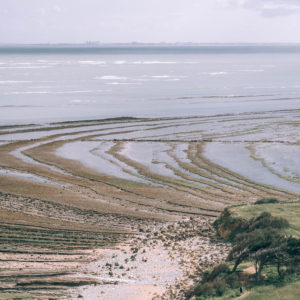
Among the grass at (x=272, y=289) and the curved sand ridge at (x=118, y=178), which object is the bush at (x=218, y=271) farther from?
the curved sand ridge at (x=118, y=178)

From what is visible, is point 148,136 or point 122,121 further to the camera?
point 122,121

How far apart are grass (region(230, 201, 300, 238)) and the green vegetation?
4.83 ft

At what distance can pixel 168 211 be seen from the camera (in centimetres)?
3014

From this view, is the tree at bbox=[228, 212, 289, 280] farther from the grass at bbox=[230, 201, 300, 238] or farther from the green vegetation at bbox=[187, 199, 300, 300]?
the grass at bbox=[230, 201, 300, 238]

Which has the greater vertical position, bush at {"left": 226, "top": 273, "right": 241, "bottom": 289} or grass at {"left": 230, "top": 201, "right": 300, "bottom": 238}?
grass at {"left": 230, "top": 201, "right": 300, "bottom": 238}

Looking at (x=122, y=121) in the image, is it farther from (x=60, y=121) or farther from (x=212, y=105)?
(x=212, y=105)

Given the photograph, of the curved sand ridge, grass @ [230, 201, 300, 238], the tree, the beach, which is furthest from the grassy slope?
the curved sand ridge

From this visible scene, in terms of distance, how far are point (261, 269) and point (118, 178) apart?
68.4 feet

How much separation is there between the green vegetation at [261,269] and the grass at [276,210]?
147cm

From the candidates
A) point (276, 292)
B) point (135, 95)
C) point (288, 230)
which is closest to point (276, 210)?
point (288, 230)

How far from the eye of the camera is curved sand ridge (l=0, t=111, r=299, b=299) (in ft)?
83.5

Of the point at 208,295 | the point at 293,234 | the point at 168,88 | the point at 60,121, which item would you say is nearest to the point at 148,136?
the point at 60,121

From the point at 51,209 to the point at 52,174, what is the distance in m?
9.28

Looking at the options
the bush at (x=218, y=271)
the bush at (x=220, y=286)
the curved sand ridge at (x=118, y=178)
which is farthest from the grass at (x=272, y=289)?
the curved sand ridge at (x=118, y=178)
